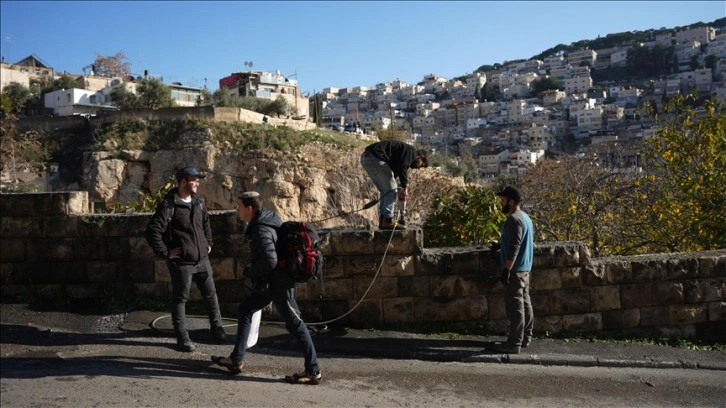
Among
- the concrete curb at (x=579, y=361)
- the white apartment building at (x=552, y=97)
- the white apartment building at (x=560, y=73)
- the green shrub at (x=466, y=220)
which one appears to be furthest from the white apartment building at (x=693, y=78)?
the concrete curb at (x=579, y=361)

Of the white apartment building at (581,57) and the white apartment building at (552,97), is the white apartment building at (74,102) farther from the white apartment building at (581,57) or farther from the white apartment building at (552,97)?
the white apartment building at (581,57)

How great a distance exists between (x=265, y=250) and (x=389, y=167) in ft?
7.56

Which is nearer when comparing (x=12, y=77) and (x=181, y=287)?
(x=181, y=287)

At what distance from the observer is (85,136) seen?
1881 inches

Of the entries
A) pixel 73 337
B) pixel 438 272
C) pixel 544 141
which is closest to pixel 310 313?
pixel 438 272

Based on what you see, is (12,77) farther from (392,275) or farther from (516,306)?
(516,306)

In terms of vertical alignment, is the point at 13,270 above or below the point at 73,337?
above

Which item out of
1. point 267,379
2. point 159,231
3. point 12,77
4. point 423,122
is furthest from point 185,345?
point 423,122

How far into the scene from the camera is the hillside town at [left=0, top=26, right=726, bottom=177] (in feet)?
202

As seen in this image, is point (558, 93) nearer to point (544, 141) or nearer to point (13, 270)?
point (544, 141)

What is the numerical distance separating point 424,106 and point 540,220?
14192cm

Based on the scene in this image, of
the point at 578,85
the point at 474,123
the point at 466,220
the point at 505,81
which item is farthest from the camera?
the point at 505,81

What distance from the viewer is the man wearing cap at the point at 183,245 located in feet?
18.6

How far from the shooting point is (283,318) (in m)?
5.23
